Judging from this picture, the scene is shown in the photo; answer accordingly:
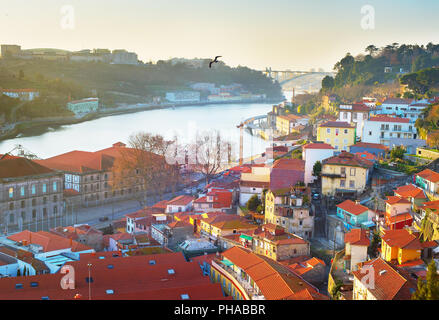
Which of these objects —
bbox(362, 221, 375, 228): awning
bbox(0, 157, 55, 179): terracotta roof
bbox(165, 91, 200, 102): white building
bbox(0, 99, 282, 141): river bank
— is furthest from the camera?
bbox(165, 91, 200, 102): white building

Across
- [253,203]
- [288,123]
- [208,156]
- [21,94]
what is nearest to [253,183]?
[253,203]

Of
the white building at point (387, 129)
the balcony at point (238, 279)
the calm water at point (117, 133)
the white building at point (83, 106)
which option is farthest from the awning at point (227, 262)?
the white building at point (83, 106)

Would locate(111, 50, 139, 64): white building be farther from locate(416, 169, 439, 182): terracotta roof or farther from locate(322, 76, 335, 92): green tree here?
locate(416, 169, 439, 182): terracotta roof

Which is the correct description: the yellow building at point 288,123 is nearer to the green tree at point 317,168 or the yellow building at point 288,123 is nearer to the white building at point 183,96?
the green tree at point 317,168

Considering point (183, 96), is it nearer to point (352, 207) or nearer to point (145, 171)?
point (145, 171)

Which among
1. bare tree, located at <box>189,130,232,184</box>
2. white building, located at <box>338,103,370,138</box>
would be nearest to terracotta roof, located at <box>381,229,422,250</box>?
bare tree, located at <box>189,130,232,184</box>
